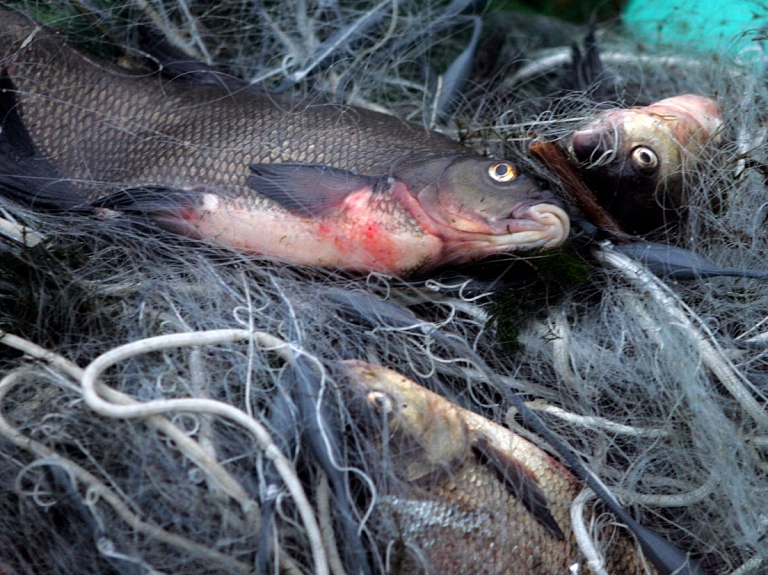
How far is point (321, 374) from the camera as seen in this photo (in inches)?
45.9

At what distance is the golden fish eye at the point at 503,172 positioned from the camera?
4.40 ft

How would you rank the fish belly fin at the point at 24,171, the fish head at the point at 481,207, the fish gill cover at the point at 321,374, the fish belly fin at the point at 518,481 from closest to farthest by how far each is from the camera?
the fish gill cover at the point at 321,374
the fish belly fin at the point at 518,481
the fish head at the point at 481,207
the fish belly fin at the point at 24,171

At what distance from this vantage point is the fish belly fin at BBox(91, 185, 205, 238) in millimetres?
1378

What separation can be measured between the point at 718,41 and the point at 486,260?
3.39ft

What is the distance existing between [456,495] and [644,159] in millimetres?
738

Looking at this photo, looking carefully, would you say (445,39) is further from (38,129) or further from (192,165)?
(38,129)

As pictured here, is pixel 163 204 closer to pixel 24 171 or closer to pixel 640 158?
pixel 24 171

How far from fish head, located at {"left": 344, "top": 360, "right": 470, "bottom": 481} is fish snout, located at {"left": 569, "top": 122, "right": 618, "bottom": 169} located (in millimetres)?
562

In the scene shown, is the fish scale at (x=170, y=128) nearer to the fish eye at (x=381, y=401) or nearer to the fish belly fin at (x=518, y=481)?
the fish eye at (x=381, y=401)

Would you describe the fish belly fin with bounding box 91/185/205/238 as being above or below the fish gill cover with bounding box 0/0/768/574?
above

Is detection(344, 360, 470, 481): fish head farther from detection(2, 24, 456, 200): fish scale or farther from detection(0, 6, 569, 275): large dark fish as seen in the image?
detection(2, 24, 456, 200): fish scale

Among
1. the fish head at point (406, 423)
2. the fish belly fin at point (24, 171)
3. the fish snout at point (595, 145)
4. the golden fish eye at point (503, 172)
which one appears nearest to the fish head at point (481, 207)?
the golden fish eye at point (503, 172)

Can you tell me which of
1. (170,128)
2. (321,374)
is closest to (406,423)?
(321,374)

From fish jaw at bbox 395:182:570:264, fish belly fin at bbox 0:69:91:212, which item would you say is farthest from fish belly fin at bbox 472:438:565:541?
fish belly fin at bbox 0:69:91:212
